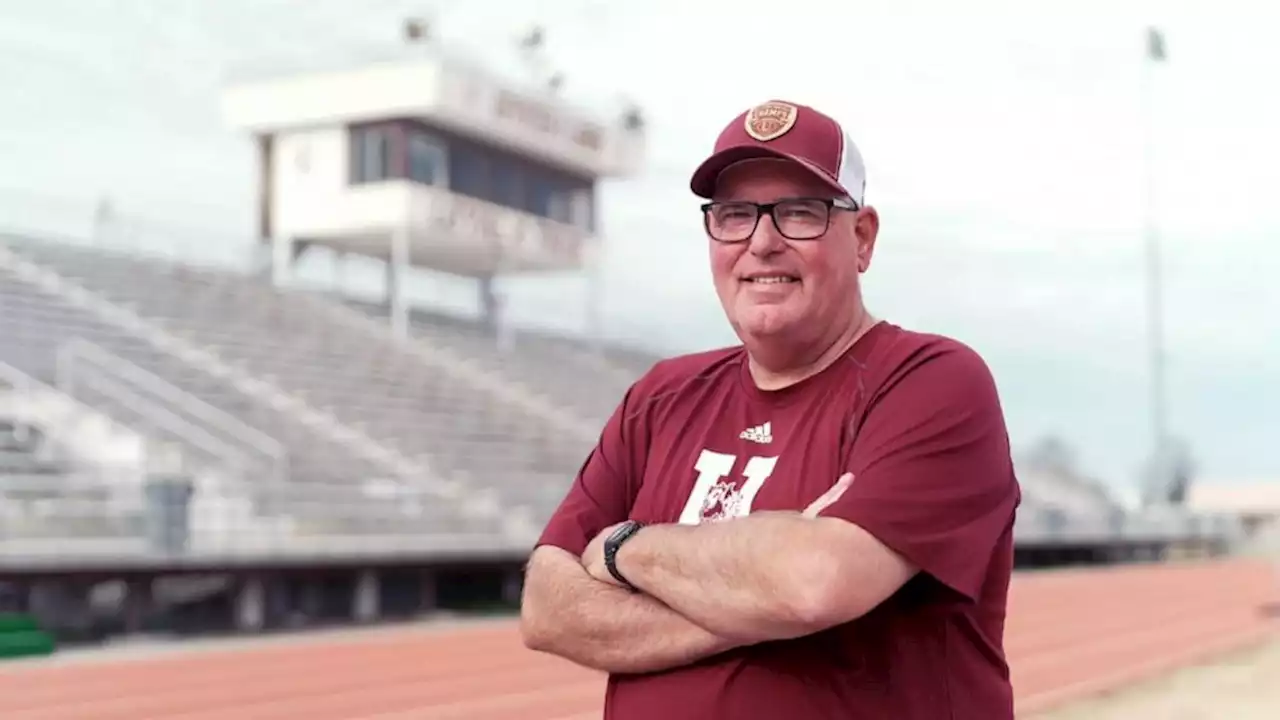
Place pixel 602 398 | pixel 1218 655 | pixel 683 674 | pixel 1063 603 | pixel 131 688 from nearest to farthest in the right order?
pixel 683 674 → pixel 131 688 → pixel 1218 655 → pixel 1063 603 → pixel 602 398

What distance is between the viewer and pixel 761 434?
2.35 meters

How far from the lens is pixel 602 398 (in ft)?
77.8

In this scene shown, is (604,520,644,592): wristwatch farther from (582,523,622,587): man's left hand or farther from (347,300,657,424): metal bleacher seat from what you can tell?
(347,300,657,424): metal bleacher seat

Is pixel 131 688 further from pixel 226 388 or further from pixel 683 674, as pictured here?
pixel 226 388

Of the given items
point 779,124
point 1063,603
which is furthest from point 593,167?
point 779,124

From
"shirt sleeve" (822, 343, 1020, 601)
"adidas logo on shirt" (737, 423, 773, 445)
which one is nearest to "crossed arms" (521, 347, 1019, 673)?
"shirt sleeve" (822, 343, 1020, 601)

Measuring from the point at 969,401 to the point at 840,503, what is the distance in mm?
271

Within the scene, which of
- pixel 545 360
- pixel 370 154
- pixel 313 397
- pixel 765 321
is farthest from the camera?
pixel 545 360

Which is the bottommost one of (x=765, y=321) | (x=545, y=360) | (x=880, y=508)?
(x=880, y=508)

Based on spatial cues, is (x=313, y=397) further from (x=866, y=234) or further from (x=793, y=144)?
(x=793, y=144)

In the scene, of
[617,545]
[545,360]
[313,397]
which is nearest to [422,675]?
[617,545]

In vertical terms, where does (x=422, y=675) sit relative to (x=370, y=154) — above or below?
below

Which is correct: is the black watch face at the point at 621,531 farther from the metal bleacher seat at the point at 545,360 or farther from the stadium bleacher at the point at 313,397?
the metal bleacher seat at the point at 545,360

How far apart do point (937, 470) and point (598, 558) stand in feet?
2.17
